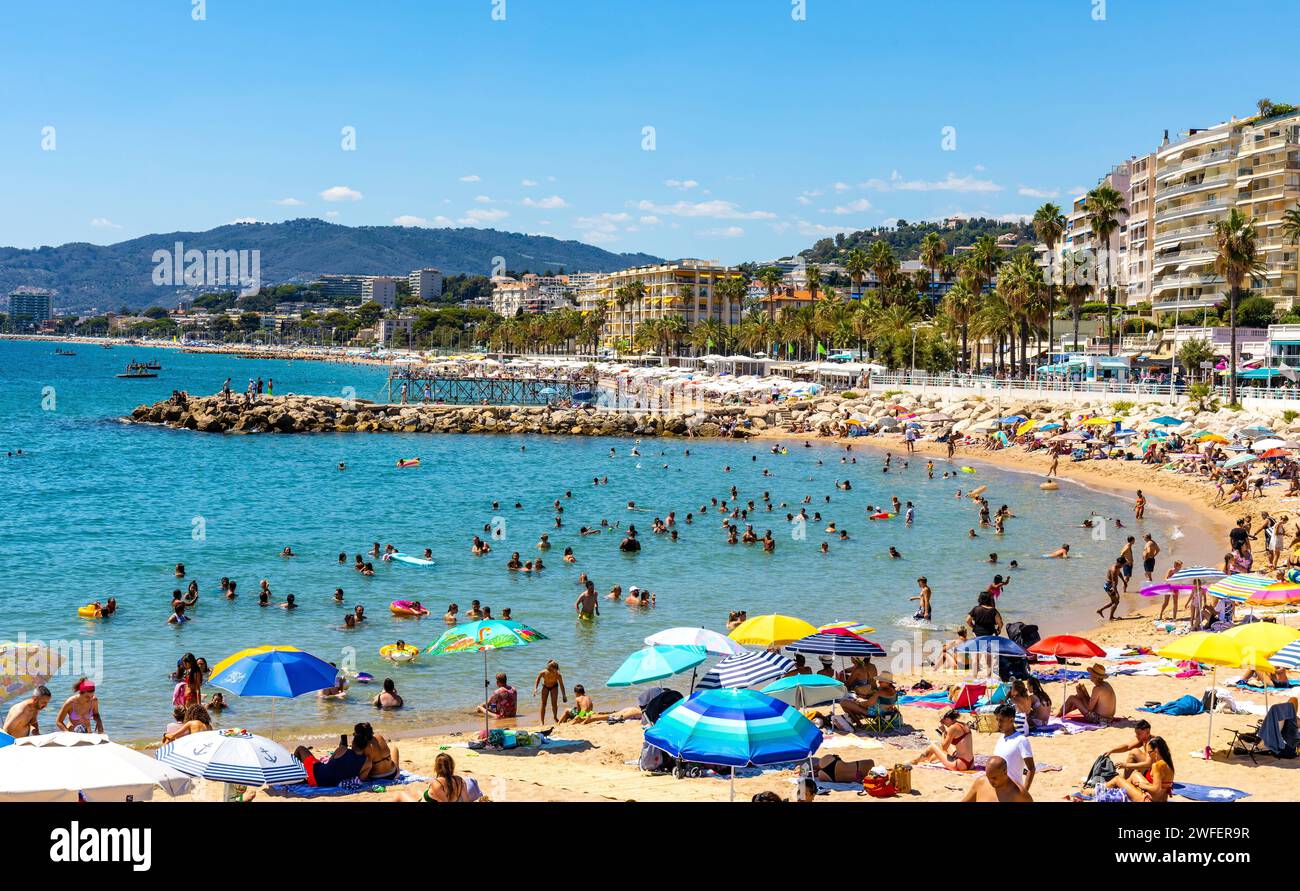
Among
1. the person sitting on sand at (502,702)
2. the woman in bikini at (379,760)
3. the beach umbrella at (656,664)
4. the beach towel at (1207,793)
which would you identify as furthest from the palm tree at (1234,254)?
the woman in bikini at (379,760)

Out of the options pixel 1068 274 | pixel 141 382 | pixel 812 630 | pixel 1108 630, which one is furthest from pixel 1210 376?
pixel 141 382

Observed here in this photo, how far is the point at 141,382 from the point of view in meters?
143

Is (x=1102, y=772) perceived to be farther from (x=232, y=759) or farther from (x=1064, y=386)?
(x=1064, y=386)

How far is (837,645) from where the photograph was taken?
15555 millimetres

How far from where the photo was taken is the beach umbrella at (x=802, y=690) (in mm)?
14656

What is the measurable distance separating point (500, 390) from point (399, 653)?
79734 millimetres

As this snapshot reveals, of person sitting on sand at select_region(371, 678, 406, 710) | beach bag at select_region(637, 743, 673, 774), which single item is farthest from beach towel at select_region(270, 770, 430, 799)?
person sitting on sand at select_region(371, 678, 406, 710)

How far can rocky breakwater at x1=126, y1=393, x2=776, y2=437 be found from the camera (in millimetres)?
70250

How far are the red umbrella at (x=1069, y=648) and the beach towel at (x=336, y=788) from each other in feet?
31.3

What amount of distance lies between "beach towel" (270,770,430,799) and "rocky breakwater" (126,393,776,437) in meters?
55.5

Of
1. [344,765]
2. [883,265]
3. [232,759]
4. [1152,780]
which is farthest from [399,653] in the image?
[883,265]

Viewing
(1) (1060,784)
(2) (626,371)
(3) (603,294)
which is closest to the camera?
(1) (1060,784)
